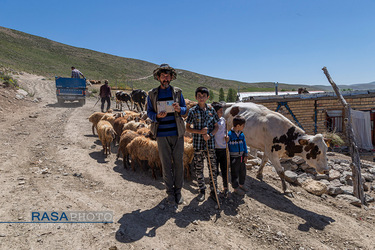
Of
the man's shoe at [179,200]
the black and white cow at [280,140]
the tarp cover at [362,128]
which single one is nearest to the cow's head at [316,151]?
the black and white cow at [280,140]

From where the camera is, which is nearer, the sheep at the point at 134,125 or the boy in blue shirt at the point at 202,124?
the boy in blue shirt at the point at 202,124

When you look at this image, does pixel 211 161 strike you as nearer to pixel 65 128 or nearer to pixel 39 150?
pixel 39 150

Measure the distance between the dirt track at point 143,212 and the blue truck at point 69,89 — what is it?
12.9m

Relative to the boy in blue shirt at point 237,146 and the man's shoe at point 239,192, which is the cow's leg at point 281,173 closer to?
the man's shoe at point 239,192

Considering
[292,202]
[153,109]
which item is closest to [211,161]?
[153,109]

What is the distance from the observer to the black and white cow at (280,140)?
6.31 meters

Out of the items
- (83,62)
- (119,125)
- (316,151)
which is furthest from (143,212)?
(83,62)

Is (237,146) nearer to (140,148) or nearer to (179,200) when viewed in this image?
(179,200)

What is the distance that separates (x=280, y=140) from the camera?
667cm

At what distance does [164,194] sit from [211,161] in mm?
1252

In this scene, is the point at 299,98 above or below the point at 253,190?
above

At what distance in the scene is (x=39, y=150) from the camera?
24.0 feet

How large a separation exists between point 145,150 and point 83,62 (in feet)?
246

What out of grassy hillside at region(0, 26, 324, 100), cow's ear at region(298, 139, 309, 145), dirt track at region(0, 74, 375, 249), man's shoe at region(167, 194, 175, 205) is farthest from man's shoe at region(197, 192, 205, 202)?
grassy hillside at region(0, 26, 324, 100)
